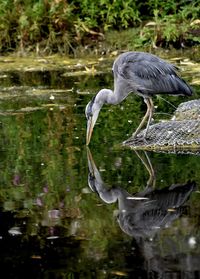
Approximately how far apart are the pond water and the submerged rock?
24 centimetres

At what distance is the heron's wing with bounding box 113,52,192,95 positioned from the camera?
955 centimetres

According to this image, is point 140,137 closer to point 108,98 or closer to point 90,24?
point 108,98

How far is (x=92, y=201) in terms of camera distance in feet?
25.3

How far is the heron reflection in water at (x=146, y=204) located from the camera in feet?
22.8

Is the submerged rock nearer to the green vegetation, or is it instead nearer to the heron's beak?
the heron's beak

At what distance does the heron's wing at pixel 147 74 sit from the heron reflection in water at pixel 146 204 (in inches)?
55.3

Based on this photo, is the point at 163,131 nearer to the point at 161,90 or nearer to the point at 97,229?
the point at 161,90

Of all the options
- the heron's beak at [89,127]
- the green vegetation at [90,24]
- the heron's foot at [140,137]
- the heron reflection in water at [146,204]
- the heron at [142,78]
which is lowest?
the green vegetation at [90,24]

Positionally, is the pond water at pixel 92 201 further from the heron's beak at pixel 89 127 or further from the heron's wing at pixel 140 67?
the heron's wing at pixel 140 67

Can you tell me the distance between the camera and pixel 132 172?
872 cm

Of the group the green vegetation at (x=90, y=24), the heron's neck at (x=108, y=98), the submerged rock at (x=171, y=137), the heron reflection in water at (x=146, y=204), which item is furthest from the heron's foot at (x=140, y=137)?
the green vegetation at (x=90, y=24)

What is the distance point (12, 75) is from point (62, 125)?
5.21m

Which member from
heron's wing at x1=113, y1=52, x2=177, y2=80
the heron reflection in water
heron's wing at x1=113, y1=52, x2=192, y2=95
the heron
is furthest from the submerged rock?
the heron reflection in water

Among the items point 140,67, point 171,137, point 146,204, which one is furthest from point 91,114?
point 146,204
